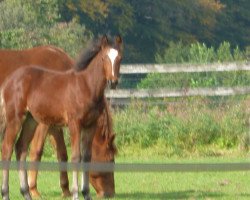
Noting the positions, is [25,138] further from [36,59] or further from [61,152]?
[36,59]

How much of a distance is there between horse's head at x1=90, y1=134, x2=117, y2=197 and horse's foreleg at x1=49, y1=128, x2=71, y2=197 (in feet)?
1.06

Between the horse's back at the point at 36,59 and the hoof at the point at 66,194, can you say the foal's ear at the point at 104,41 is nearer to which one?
the horse's back at the point at 36,59

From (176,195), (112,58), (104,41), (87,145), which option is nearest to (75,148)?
(87,145)

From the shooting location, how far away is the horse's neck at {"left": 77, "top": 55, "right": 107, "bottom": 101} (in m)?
13.2

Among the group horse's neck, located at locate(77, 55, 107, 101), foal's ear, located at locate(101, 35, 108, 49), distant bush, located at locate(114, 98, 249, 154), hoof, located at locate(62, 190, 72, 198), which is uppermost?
foal's ear, located at locate(101, 35, 108, 49)

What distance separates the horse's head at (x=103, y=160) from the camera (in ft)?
46.0

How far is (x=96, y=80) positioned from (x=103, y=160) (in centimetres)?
127

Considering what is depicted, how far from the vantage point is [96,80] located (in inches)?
523

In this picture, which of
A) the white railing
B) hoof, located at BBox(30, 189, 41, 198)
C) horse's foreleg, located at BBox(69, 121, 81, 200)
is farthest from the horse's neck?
the white railing

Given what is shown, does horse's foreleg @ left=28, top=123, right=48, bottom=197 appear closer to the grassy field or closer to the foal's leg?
the grassy field

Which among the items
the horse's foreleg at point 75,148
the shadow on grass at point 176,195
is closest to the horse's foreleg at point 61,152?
the shadow on grass at point 176,195

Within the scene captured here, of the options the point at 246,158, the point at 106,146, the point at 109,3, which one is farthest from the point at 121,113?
the point at 109,3

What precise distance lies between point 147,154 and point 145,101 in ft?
8.50

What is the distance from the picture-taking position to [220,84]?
2462 centimetres
